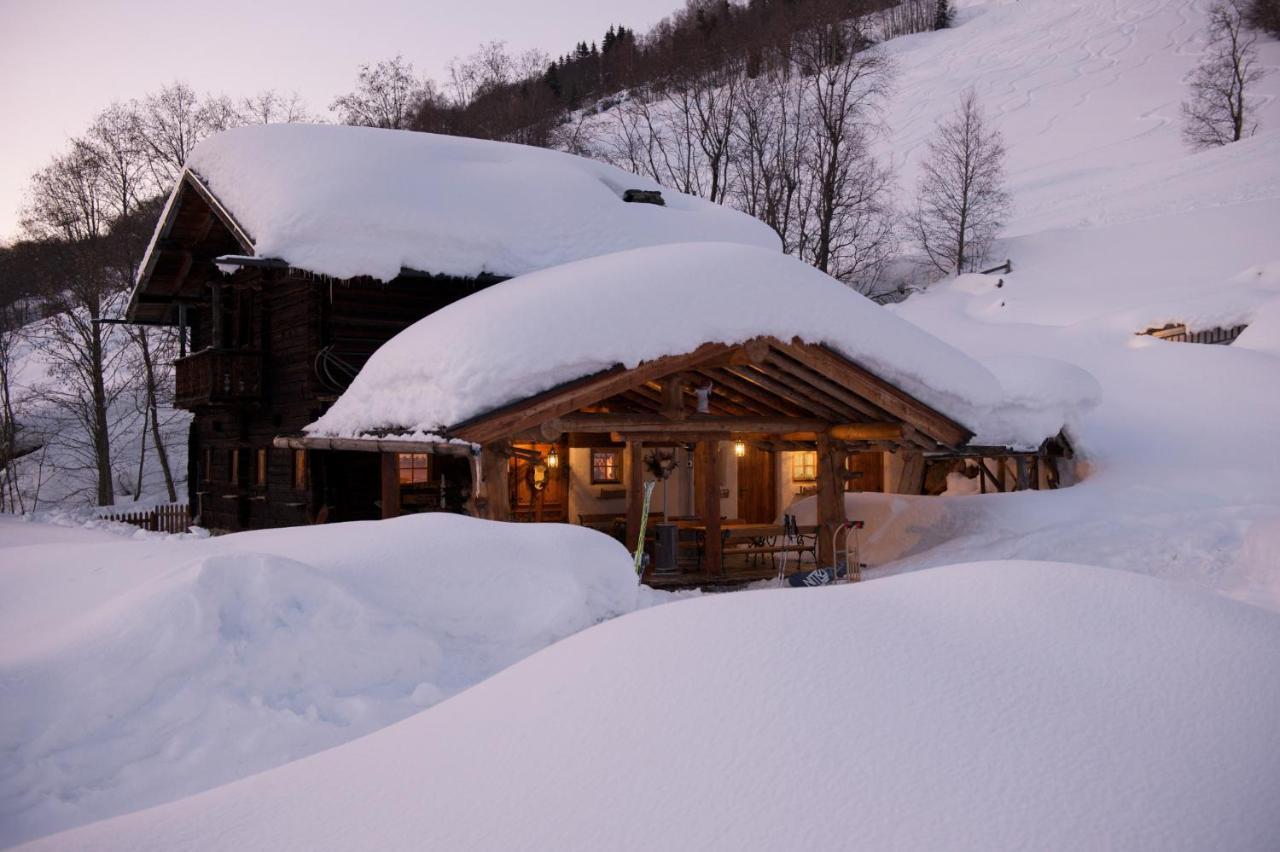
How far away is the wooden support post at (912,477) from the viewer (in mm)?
17677

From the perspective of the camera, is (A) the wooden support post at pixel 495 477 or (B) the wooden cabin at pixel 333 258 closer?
(A) the wooden support post at pixel 495 477

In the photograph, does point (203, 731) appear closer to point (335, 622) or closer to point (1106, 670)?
point (335, 622)

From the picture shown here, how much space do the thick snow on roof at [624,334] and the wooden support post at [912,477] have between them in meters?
4.46

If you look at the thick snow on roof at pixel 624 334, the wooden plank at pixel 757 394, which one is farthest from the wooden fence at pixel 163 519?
the wooden plank at pixel 757 394

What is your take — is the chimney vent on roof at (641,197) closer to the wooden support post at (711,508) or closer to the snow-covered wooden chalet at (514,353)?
the snow-covered wooden chalet at (514,353)

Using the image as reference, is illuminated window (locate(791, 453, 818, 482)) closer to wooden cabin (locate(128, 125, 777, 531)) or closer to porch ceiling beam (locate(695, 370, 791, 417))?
wooden cabin (locate(128, 125, 777, 531))

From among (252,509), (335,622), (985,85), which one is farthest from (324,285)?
(985,85)

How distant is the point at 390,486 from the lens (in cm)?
1323

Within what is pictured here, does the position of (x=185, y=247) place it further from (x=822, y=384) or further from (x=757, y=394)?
(x=822, y=384)

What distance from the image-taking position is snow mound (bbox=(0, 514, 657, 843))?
512 centimetres

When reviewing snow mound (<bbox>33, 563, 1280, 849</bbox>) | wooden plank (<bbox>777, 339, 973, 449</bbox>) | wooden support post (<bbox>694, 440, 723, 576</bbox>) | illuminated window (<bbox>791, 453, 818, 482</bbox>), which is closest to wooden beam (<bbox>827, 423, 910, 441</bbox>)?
wooden plank (<bbox>777, 339, 973, 449</bbox>)

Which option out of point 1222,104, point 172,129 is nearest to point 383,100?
point 172,129

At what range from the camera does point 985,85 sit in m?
58.0

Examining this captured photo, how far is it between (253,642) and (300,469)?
1038 centimetres
